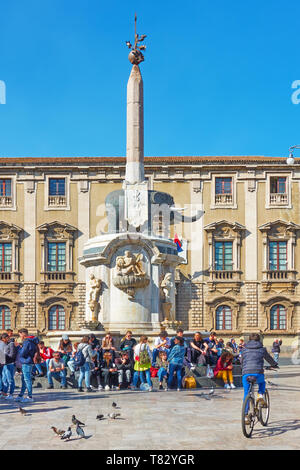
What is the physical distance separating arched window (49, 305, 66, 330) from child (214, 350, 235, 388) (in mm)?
28628

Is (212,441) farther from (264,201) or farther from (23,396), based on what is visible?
(264,201)

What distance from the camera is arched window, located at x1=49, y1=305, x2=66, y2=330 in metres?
46.1

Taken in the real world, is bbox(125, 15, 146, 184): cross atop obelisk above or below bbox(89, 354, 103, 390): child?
above

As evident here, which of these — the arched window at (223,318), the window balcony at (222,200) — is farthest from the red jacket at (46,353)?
the window balcony at (222,200)

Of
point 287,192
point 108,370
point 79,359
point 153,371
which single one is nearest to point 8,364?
point 79,359

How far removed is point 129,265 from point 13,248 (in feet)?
83.3

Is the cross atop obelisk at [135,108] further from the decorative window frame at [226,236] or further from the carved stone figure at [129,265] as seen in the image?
the decorative window frame at [226,236]

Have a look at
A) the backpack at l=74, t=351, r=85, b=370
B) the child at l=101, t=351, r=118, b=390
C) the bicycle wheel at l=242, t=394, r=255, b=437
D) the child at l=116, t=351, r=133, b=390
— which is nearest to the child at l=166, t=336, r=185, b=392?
the child at l=116, t=351, r=133, b=390

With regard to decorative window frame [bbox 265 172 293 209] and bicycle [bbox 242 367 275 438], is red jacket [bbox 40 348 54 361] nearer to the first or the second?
bicycle [bbox 242 367 275 438]

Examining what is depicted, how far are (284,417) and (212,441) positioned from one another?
2922 mm

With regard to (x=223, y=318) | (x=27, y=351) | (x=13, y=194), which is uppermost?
(x=13, y=194)

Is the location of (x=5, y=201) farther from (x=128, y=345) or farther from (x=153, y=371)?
(x=128, y=345)

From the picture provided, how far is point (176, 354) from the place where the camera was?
17.1 metres

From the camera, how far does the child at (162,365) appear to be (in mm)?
17781
